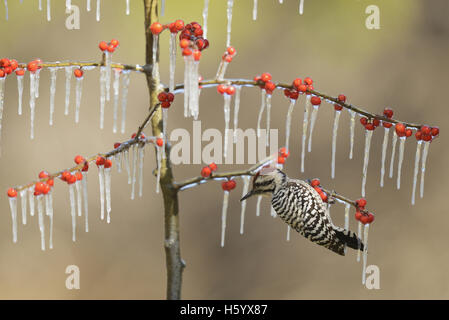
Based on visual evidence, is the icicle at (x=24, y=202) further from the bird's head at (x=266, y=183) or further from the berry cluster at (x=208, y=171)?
the bird's head at (x=266, y=183)

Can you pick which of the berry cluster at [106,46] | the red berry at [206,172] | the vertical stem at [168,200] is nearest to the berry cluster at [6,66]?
the berry cluster at [106,46]

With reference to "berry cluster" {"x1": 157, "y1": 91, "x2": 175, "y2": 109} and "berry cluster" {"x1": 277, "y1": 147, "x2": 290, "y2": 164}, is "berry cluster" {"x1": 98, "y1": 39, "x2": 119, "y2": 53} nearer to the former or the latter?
"berry cluster" {"x1": 157, "y1": 91, "x2": 175, "y2": 109}

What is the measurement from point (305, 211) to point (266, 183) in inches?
6.8

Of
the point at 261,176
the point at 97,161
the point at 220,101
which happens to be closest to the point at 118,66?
the point at 97,161

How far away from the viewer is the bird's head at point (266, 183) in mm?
1747

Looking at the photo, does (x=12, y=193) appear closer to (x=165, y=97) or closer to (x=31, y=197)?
(x=31, y=197)

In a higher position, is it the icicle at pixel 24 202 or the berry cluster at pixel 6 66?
the berry cluster at pixel 6 66

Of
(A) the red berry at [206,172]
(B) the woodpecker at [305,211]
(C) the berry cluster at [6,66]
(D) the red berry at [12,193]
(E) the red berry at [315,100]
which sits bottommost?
(B) the woodpecker at [305,211]

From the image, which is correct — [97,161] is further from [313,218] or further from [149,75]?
[313,218]

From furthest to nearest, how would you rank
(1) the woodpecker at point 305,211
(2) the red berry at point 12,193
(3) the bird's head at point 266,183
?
(1) the woodpecker at point 305,211, (3) the bird's head at point 266,183, (2) the red berry at point 12,193

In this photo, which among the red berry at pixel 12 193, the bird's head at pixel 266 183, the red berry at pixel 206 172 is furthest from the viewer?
the bird's head at pixel 266 183

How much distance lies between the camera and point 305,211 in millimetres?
1892

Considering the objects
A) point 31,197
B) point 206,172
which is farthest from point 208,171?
point 31,197

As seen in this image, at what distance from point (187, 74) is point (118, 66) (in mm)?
258
